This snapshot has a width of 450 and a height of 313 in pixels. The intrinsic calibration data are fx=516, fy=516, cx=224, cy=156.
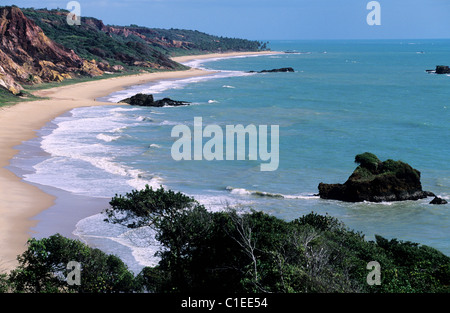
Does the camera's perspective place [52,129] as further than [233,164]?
Yes

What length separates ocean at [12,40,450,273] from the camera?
77.8ft

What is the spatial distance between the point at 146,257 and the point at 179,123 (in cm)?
3350

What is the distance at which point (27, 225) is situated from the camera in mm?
20656

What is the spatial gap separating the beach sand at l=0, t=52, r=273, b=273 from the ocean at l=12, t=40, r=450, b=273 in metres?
1.23

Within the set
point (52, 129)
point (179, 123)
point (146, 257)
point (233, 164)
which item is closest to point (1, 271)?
point (146, 257)

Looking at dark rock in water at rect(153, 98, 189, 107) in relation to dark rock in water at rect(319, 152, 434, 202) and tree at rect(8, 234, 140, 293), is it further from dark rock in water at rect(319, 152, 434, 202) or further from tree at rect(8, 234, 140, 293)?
tree at rect(8, 234, 140, 293)

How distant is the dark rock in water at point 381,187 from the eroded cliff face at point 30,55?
57.3 meters

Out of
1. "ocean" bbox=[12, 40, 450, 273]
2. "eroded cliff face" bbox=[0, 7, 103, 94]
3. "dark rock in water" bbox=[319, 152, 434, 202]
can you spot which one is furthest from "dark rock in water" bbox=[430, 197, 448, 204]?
"eroded cliff face" bbox=[0, 7, 103, 94]

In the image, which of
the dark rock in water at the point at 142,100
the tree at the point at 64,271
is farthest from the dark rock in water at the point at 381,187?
the dark rock in water at the point at 142,100

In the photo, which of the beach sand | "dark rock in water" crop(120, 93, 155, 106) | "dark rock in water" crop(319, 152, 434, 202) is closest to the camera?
the beach sand

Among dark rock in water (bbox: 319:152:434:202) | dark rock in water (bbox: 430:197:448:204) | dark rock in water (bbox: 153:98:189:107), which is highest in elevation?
dark rock in water (bbox: 153:98:189:107)

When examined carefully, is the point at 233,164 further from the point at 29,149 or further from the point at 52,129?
the point at 52,129

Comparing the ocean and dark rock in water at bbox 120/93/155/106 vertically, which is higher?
dark rock in water at bbox 120/93/155/106

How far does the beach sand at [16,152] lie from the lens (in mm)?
19306
